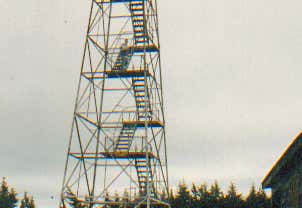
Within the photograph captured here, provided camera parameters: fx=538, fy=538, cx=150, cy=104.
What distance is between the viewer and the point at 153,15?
90.2 feet

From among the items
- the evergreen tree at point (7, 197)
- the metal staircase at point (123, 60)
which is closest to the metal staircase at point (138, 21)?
the metal staircase at point (123, 60)

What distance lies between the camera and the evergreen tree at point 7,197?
7475 centimetres

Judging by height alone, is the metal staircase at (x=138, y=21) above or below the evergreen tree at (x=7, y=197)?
above

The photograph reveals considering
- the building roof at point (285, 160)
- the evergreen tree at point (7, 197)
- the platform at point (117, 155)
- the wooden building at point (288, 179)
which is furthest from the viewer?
the evergreen tree at point (7, 197)

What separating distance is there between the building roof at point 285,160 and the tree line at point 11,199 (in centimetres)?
6504

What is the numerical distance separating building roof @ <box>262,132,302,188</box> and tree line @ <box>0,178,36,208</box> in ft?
213

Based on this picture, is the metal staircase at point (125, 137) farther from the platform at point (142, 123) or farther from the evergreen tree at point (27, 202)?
the evergreen tree at point (27, 202)

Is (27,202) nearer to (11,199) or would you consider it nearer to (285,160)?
(11,199)

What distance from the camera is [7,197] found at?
250 ft

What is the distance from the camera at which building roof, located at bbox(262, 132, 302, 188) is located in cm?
1073

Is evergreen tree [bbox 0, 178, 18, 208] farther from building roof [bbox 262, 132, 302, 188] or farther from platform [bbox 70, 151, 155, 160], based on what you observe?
building roof [bbox 262, 132, 302, 188]

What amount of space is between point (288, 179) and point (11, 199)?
227 feet

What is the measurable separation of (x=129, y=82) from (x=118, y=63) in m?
1.07

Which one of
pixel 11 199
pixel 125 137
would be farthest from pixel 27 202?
pixel 125 137
